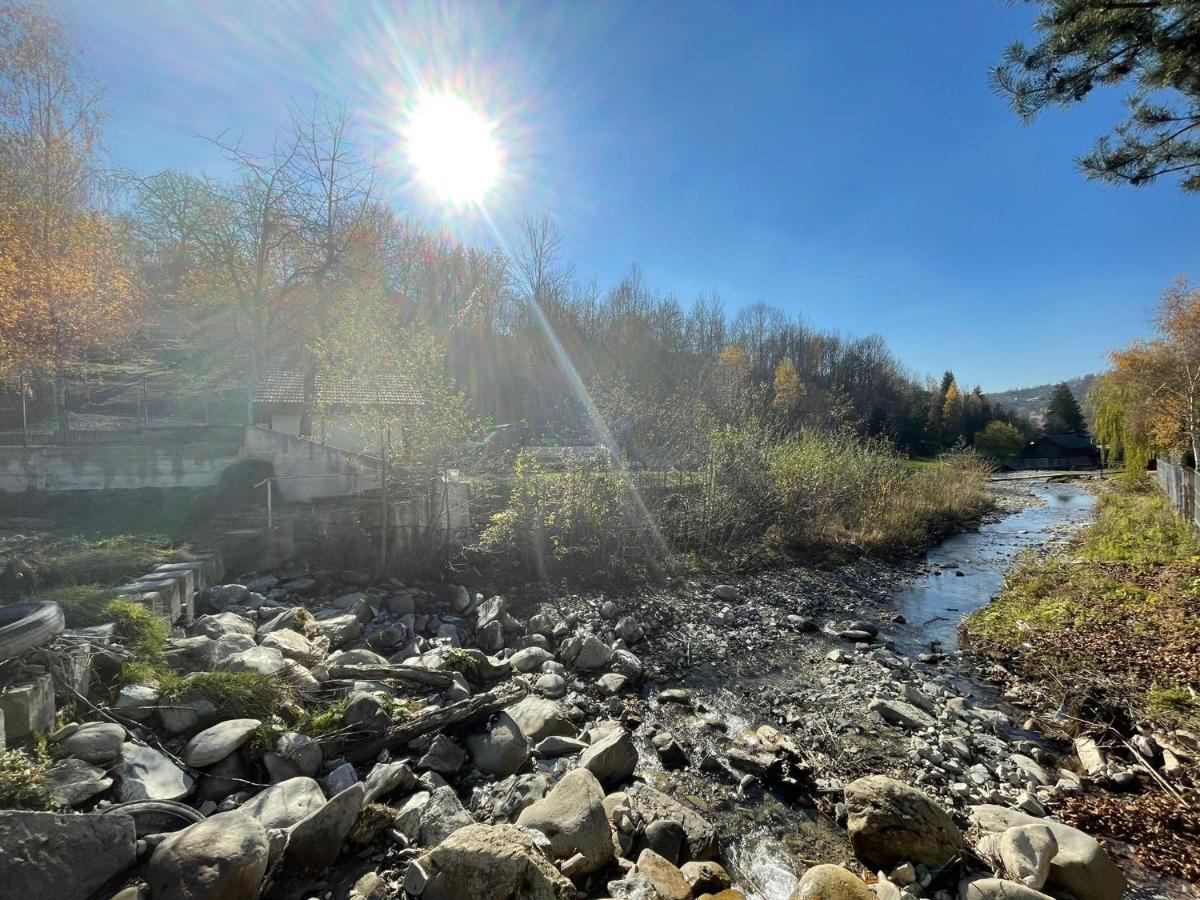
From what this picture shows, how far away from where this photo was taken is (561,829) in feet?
8.87

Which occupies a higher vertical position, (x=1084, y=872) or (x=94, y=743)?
(x=94, y=743)

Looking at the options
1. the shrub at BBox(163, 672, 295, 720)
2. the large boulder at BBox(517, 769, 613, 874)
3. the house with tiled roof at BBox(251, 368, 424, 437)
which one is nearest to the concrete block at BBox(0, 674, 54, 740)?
the shrub at BBox(163, 672, 295, 720)

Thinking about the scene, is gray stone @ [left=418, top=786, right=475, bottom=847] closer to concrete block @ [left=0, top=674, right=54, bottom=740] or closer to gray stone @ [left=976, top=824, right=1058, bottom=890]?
concrete block @ [left=0, top=674, right=54, bottom=740]

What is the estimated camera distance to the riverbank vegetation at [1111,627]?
14.8 feet

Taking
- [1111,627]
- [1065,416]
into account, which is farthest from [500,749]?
[1065,416]

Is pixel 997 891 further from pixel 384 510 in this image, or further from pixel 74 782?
pixel 384 510

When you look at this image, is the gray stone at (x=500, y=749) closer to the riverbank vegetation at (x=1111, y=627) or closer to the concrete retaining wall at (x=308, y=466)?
the riverbank vegetation at (x=1111, y=627)

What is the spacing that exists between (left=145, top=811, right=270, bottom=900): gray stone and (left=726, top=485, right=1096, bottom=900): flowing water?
238cm

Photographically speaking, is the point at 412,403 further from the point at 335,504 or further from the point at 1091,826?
the point at 1091,826

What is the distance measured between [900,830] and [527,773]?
2266 mm

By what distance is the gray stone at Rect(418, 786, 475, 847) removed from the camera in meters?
2.71

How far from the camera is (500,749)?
3623 mm

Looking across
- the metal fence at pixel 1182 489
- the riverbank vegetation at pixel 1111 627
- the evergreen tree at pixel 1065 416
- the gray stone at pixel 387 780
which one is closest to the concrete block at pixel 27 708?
the gray stone at pixel 387 780

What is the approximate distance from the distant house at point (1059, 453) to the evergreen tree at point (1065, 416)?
65.5 inches
